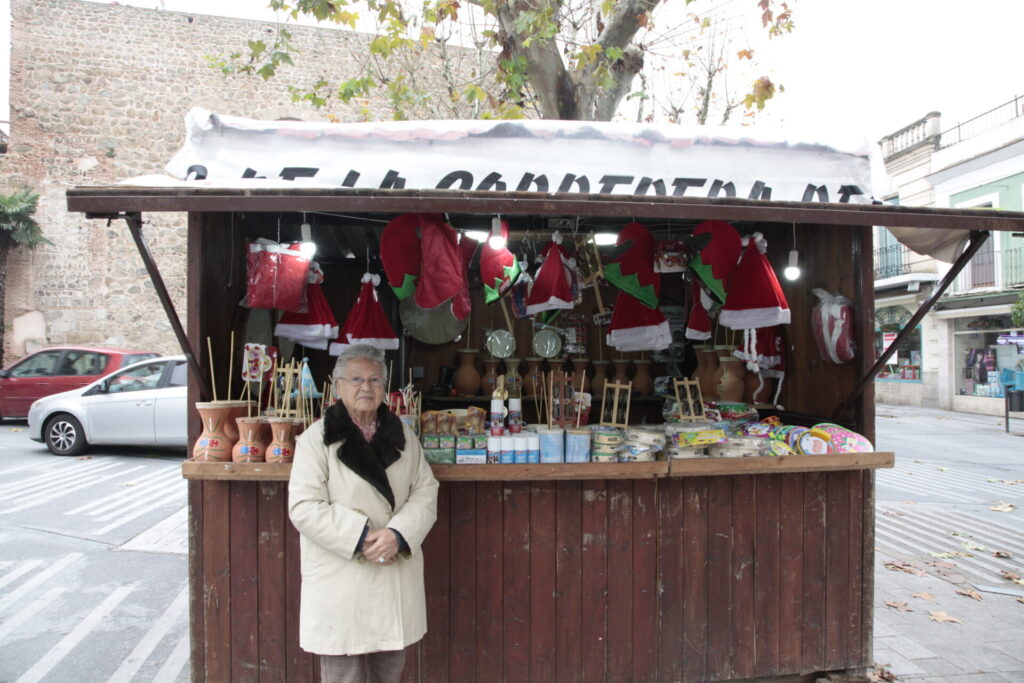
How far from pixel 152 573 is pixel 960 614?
566 centimetres

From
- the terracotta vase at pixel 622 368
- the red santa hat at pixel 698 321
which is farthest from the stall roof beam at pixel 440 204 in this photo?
the terracotta vase at pixel 622 368

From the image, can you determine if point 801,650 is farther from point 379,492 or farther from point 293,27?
point 293,27

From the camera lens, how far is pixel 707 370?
4.55 m

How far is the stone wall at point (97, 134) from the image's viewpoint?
14.8 meters

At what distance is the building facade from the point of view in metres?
15.6

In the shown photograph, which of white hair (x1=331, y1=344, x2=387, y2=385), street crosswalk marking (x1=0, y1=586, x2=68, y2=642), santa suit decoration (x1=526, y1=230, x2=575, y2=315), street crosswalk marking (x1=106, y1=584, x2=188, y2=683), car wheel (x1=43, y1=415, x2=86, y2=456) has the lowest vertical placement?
street crosswalk marking (x1=106, y1=584, x2=188, y2=683)

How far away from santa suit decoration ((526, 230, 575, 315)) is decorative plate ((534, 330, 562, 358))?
769mm

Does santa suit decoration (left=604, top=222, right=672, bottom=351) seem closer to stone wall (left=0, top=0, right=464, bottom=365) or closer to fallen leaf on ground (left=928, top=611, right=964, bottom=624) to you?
fallen leaf on ground (left=928, top=611, right=964, bottom=624)

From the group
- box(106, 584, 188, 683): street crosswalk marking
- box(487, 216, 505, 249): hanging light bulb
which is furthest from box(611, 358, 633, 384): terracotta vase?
box(106, 584, 188, 683): street crosswalk marking

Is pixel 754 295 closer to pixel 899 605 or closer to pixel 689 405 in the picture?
pixel 689 405

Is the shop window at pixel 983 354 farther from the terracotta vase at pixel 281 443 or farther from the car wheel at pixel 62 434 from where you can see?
the car wheel at pixel 62 434

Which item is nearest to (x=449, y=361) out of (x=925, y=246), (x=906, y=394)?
(x=925, y=246)

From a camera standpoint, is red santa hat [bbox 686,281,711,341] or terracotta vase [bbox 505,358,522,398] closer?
red santa hat [bbox 686,281,711,341]

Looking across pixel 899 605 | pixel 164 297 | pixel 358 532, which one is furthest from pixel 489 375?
pixel 899 605
